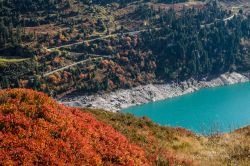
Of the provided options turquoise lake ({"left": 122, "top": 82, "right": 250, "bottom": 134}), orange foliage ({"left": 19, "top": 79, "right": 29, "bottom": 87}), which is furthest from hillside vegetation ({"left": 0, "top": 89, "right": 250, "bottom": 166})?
orange foliage ({"left": 19, "top": 79, "right": 29, "bottom": 87})

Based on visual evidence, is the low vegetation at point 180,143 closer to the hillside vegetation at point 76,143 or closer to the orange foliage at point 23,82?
the hillside vegetation at point 76,143

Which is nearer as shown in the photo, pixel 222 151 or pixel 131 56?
pixel 222 151

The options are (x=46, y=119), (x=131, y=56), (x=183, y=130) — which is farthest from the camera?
(x=131, y=56)

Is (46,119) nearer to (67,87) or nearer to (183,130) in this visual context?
(183,130)

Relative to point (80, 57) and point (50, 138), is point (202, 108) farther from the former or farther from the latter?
point (50, 138)

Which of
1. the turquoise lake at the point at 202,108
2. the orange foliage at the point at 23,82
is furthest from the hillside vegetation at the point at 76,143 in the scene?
the orange foliage at the point at 23,82

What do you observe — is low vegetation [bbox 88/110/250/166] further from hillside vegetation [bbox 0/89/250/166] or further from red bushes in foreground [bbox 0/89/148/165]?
red bushes in foreground [bbox 0/89/148/165]

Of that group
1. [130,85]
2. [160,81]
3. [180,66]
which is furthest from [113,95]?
[180,66]
